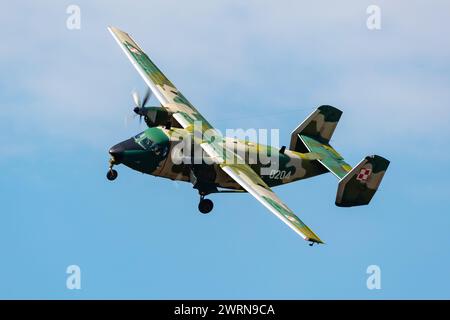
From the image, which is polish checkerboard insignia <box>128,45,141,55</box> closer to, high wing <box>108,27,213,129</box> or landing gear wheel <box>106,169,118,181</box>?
high wing <box>108,27,213,129</box>

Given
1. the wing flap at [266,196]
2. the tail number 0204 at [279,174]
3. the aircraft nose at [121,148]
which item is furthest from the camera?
the tail number 0204 at [279,174]

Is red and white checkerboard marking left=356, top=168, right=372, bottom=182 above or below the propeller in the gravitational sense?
below

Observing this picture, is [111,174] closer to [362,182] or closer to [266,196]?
[266,196]

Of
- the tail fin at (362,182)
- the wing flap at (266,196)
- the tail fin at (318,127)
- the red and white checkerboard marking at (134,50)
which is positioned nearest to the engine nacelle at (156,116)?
the red and white checkerboard marking at (134,50)

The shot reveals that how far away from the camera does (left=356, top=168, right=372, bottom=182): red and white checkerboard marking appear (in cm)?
6638

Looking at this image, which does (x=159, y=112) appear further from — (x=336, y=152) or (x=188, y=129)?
(x=336, y=152)

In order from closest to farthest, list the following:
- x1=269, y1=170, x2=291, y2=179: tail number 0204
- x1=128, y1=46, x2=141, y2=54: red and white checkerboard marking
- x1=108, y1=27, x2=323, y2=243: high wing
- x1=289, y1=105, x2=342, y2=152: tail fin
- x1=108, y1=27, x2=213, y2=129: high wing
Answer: x1=108, y1=27, x2=323, y2=243: high wing, x1=269, y1=170, x2=291, y2=179: tail number 0204, x1=108, y1=27, x2=213, y2=129: high wing, x1=289, y1=105, x2=342, y2=152: tail fin, x1=128, y1=46, x2=141, y2=54: red and white checkerboard marking

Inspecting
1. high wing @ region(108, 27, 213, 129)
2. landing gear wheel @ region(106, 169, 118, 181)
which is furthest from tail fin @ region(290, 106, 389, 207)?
landing gear wheel @ region(106, 169, 118, 181)

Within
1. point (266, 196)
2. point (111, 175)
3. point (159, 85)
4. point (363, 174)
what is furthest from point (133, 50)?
point (363, 174)

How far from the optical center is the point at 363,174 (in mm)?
66438

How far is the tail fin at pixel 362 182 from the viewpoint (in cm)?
6631

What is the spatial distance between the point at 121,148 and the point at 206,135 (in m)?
5.17

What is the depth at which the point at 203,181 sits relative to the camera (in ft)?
214

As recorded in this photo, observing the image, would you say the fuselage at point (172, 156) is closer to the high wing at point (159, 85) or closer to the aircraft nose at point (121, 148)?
the aircraft nose at point (121, 148)
